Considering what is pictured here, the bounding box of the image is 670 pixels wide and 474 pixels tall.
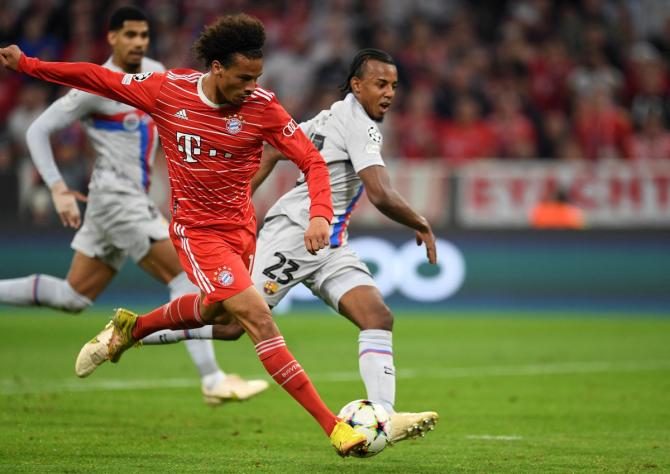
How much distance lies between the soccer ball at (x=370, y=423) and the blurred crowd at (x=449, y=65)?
11.1 metres

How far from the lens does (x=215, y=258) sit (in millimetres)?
7035

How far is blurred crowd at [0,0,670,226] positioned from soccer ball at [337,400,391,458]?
36.5ft

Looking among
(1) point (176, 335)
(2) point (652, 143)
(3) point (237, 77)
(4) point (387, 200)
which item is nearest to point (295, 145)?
(3) point (237, 77)

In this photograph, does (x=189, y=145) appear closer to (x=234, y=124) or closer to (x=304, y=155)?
(x=234, y=124)

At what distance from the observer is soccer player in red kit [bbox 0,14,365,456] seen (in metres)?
6.74

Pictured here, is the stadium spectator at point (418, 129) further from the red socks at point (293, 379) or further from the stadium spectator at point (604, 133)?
the red socks at point (293, 379)

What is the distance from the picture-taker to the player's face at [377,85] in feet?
25.5

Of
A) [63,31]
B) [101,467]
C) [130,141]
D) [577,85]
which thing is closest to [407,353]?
[130,141]

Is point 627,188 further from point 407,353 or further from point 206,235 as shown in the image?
point 206,235

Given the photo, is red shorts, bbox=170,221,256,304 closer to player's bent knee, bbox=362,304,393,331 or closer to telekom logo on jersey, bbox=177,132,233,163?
telekom logo on jersey, bbox=177,132,233,163

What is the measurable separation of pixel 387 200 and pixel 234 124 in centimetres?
107

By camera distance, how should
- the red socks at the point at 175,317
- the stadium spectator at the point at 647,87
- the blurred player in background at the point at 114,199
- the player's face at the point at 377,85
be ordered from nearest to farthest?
the red socks at the point at 175,317 < the player's face at the point at 377,85 < the blurred player in background at the point at 114,199 < the stadium spectator at the point at 647,87

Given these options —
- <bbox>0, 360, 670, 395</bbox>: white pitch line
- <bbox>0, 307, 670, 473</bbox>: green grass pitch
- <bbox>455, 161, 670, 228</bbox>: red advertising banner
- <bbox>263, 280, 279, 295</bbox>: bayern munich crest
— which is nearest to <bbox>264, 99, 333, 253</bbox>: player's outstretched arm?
<bbox>263, 280, 279, 295</bbox>: bayern munich crest

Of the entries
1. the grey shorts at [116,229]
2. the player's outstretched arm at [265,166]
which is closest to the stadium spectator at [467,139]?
the grey shorts at [116,229]
